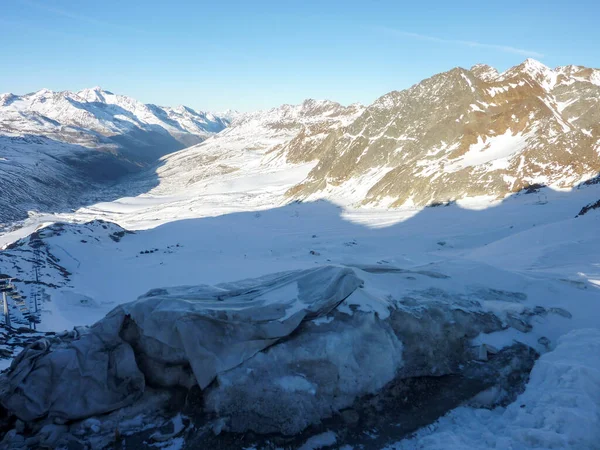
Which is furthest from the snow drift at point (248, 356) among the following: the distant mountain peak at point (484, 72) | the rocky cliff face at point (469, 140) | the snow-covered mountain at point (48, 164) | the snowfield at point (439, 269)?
the snow-covered mountain at point (48, 164)

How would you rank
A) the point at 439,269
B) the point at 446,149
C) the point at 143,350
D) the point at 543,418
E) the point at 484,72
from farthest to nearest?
the point at 484,72, the point at 446,149, the point at 439,269, the point at 143,350, the point at 543,418

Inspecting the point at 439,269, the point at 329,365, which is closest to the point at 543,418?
the point at 329,365

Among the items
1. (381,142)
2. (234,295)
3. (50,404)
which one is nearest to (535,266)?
(234,295)

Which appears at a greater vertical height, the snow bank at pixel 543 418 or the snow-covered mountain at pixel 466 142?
the snow-covered mountain at pixel 466 142

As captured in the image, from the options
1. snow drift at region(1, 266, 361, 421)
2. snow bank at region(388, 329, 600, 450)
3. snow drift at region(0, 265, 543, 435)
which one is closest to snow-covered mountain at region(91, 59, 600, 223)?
snow bank at region(388, 329, 600, 450)

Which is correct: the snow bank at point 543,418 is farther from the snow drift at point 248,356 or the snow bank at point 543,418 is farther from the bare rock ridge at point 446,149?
the bare rock ridge at point 446,149

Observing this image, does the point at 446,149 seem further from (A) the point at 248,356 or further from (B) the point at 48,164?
(B) the point at 48,164

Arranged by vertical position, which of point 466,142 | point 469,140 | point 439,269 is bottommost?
point 439,269

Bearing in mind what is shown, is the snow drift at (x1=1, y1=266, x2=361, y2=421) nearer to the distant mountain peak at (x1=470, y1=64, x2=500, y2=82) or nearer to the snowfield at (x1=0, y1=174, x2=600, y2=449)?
the snowfield at (x1=0, y1=174, x2=600, y2=449)
